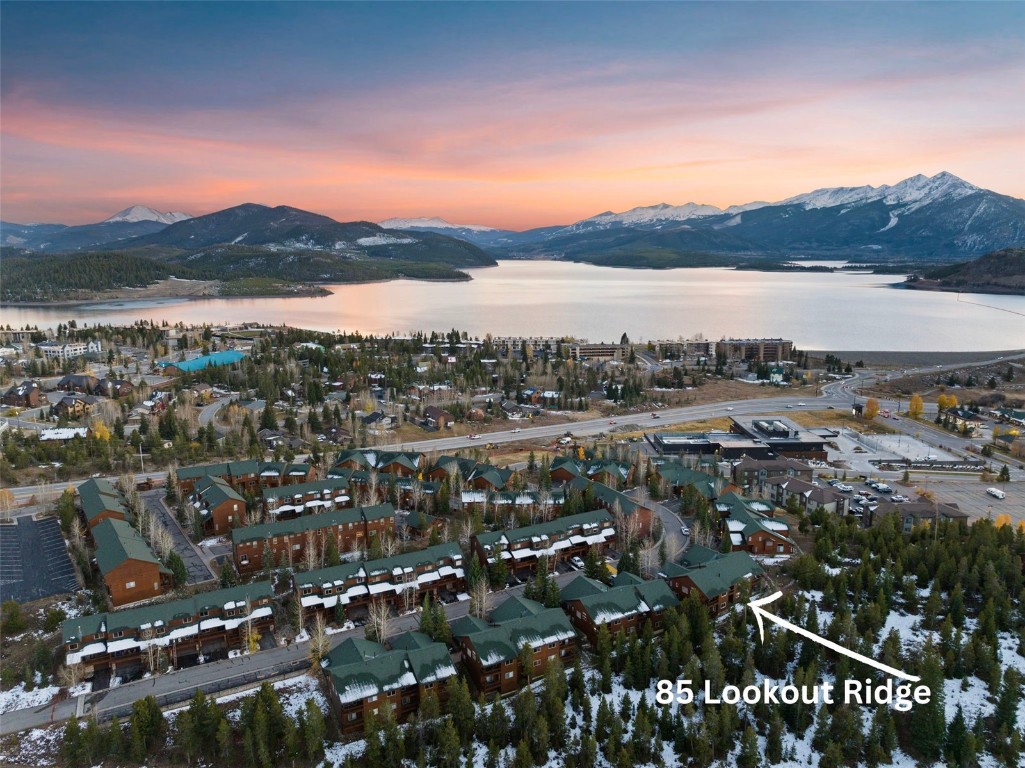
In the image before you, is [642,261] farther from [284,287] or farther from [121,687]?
[121,687]

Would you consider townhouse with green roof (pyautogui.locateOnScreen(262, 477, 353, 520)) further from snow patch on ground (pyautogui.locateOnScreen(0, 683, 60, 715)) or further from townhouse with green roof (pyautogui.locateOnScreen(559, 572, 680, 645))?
townhouse with green roof (pyautogui.locateOnScreen(559, 572, 680, 645))

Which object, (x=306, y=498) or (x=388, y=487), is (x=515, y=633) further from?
(x=306, y=498)

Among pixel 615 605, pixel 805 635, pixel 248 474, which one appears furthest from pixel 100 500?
pixel 805 635

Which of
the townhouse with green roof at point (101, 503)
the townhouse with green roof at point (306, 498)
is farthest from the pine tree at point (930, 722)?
the townhouse with green roof at point (101, 503)

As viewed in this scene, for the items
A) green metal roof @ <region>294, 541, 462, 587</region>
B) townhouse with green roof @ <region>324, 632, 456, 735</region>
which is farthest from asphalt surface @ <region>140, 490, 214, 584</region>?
townhouse with green roof @ <region>324, 632, 456, 735</region>

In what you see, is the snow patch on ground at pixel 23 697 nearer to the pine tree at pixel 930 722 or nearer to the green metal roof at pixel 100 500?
the green metal roof at pixel 100 500
